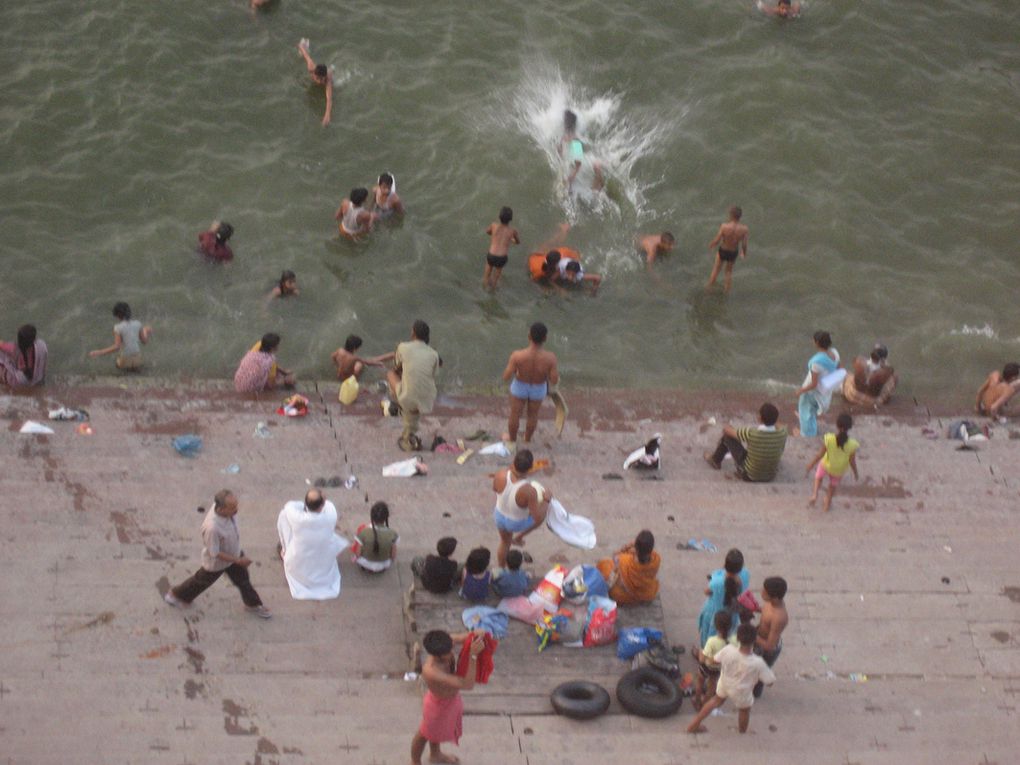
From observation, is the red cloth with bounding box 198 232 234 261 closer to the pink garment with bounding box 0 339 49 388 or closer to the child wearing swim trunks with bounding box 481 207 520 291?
the pink garment with bounding box 0 339 49 388

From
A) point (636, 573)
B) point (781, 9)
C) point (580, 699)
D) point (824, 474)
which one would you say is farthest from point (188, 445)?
point (781, 9)

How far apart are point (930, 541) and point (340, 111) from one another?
424 inches

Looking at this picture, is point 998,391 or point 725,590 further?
point 998,391

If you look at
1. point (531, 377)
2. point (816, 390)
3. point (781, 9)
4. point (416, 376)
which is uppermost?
point (781, 9)

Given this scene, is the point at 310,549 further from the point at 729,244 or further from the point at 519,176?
the point at 519,176

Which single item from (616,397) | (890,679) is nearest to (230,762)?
(890,679)

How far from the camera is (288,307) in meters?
17.0

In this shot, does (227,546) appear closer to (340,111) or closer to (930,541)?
(930,541)

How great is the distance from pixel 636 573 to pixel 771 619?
1.34m

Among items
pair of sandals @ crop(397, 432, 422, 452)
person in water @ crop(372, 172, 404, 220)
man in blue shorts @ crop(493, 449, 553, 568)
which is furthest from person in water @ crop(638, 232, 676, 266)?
man in blue shorts @ crop(493, 449, 553, 568)

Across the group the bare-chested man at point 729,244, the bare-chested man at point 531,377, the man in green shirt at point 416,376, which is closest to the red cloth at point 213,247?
the man in green shirt at point 416,376

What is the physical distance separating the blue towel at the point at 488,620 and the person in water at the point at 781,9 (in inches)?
552

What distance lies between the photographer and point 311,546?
11.6 metres

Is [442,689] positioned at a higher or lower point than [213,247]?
lower
